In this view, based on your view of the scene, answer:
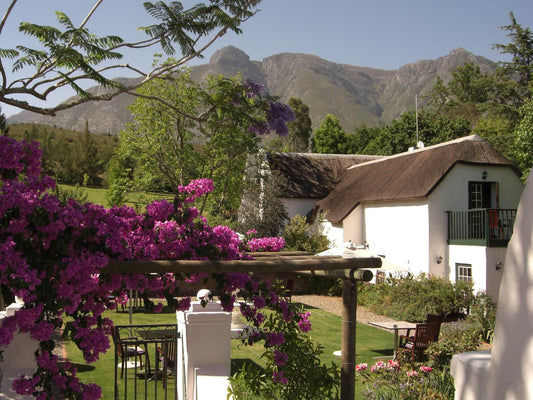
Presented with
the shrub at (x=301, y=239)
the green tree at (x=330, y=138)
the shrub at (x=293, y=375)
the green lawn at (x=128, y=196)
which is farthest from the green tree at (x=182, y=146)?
the green tree at (x=330, y=138)

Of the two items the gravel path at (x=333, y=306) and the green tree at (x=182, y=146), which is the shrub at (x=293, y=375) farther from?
the green tree at (x=182, y=146)

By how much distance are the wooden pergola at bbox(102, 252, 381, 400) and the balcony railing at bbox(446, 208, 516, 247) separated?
13.3m

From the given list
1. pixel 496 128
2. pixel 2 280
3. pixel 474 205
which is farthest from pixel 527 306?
pixel 496 128

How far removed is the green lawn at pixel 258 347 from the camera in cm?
1009

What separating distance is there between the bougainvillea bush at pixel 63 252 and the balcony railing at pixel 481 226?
15474mm

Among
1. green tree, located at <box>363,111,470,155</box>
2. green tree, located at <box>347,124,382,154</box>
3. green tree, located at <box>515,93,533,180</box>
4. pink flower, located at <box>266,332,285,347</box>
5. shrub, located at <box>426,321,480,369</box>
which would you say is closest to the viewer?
pink flower, located at <box>266,332,285,347</box>

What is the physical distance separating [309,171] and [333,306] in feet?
37.3

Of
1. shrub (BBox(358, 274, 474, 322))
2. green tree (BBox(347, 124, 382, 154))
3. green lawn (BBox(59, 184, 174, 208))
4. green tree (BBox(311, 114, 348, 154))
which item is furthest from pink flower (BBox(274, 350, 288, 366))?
green tree (BBox(311, 114, 348, 154))

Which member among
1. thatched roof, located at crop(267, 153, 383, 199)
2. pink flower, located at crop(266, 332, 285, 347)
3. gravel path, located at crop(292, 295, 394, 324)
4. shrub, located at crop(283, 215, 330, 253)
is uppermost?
thatched roof, located at crop(267, 153, 383, 199)

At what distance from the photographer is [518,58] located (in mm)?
36531

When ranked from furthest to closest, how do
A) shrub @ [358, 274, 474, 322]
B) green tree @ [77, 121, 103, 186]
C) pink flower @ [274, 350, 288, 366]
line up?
1. green tree @ [77, 121, 103, 186]
2. shrub @ [358, 274, 474, 322]
3. pink flower @ [274, 350, 288, 366]

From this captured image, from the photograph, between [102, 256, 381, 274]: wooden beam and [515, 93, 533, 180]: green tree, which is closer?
[102, 256, 381, 274]: wooden beam

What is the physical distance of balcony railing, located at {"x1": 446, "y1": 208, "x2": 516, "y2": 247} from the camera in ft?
59.1

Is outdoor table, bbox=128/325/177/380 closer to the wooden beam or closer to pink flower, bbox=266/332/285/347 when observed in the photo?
pink flower, bbox=266/332/285/347
